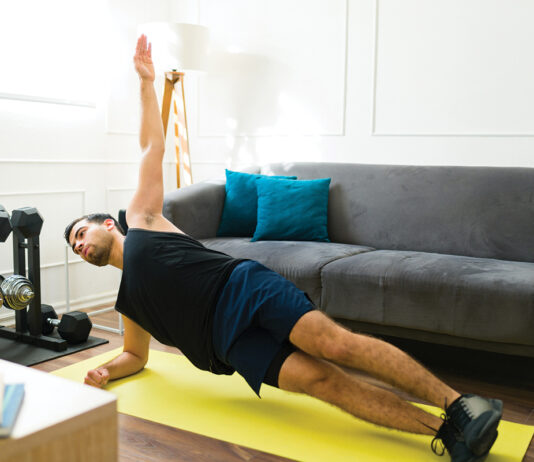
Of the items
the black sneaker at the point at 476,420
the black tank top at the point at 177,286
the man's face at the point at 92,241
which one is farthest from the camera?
the man's face at the point at 92,241

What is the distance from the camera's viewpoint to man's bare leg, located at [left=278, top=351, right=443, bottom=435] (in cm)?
195

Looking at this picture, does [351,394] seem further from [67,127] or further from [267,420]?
[67,127]

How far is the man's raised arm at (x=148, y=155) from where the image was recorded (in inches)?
93.4

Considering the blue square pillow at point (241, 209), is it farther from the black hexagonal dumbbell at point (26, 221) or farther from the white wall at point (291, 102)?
the black hexagonal dumbbell at point (26, 221)

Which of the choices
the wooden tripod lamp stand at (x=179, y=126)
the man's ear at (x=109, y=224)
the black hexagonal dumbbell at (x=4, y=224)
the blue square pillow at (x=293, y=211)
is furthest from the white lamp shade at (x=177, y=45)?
the man's ear at (x=109, y=224)

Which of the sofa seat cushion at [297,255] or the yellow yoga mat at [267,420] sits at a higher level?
the sofa seat cushion at [297,255]

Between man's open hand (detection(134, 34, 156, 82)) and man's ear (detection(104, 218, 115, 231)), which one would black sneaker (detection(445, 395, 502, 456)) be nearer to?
man's ear (detection(104, 218, 115, 231))

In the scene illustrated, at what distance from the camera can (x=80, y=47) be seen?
394cm

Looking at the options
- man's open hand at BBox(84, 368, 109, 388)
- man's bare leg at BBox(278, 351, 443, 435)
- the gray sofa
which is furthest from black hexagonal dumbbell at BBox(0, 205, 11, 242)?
man's bare leg at BBox(278, 351, 443, 435)

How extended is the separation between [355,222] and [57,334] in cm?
173

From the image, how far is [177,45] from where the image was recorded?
13.0ft

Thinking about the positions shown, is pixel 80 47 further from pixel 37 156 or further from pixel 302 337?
pixel 302 337

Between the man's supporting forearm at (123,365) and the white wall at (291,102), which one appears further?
the white wall at (291,102)

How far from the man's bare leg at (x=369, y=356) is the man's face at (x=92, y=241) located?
85 centimetres
